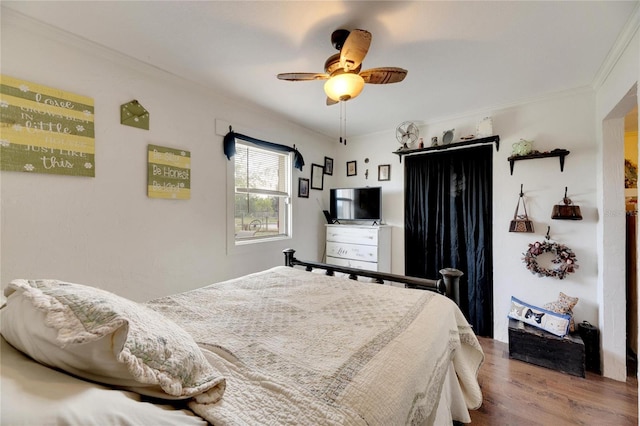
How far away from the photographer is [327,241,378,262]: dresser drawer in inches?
130

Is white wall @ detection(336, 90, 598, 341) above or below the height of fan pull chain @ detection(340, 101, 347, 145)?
below

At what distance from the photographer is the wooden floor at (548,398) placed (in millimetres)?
1673

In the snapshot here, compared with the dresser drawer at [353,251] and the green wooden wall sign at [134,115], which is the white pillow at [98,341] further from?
the dresser drawer at [353,251]

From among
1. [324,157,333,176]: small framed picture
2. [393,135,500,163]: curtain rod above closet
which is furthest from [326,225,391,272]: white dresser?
[393,135,500,163]: curtain rod above closet

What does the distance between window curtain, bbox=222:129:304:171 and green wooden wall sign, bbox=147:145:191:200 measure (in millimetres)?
397

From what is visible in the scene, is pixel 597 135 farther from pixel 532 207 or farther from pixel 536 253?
pixel 536 253

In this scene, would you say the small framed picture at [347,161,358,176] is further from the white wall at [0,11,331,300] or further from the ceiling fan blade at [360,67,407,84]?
the ceiling fan blade at [360,67,407,84]

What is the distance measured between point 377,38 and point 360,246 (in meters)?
2.34

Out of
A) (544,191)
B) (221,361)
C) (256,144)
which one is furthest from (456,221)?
(221,361)

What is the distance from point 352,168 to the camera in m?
4.00

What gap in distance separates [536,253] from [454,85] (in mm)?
1797

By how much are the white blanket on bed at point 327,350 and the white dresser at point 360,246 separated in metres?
1.58

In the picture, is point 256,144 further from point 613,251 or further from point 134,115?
point 613,251

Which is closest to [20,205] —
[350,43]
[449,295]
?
[350,43]
